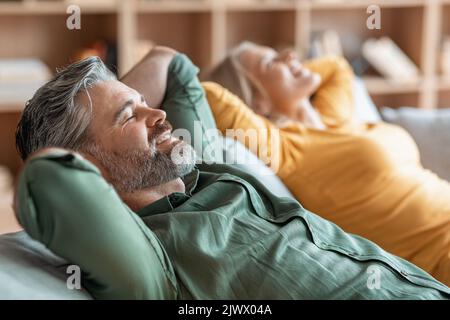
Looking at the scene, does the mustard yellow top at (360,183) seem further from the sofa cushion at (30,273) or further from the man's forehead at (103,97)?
the sofa cushion at (30,273)

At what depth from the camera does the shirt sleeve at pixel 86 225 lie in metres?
1.09

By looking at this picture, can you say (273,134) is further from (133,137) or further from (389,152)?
(133,137)

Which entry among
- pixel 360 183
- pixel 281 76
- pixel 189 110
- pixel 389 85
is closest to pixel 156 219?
pixel 189 110

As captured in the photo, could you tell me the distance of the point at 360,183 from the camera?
83.4 inches

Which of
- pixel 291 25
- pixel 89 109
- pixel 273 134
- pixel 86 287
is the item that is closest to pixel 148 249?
pixel 86 287

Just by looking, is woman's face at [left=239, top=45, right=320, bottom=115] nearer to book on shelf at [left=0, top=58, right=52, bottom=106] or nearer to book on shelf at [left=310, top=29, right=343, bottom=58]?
book on shelf at [left=0, top=58, right=52, bottom=106]

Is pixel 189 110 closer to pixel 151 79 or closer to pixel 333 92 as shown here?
pixel 151 79

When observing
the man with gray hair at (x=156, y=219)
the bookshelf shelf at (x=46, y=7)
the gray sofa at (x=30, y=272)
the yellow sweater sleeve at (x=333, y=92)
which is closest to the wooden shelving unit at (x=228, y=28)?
the bookshelf shelf at (x=46, y=7)

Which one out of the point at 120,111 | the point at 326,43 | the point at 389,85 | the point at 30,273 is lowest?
the point at 389,85

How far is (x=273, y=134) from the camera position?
2.17 meters

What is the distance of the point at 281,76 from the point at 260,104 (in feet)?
0.38

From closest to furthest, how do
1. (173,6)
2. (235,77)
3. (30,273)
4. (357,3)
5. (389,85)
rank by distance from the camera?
1. (30,273)
2. (235,77)
3. (173,6)
4. (357,3)
5. (389,85)

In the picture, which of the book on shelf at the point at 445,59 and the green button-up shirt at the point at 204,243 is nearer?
the green button-up shirt at the point at 204,243

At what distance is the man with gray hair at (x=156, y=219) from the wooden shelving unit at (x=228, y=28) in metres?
2.02
